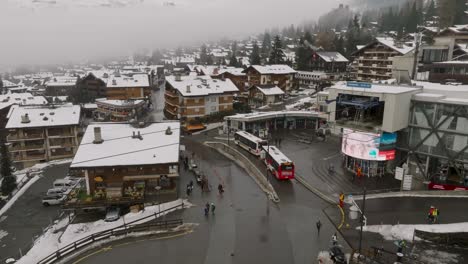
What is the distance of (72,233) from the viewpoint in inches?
1123

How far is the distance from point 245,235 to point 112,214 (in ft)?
38.8

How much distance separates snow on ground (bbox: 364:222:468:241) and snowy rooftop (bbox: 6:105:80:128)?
45.8 m

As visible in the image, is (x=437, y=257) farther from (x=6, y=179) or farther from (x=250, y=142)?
(x=6, y=179)

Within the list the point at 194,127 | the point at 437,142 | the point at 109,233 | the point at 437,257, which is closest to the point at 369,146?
the point at 437,142

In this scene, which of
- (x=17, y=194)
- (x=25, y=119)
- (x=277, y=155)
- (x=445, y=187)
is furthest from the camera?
(x=25, y=119)

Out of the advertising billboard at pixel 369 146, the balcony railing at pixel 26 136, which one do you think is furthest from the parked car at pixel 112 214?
the balcony railing at pixel 26 136

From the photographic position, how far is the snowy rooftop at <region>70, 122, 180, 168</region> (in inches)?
1300

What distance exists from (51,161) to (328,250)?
4599cm

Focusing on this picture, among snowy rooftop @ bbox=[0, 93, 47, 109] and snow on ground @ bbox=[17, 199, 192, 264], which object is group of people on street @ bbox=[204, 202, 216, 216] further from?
snowy rooftop @ bbox=[0, 93, 47, 109]

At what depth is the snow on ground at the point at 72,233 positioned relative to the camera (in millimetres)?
26438

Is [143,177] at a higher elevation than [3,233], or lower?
higher

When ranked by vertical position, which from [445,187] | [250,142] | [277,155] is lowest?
[445,187]

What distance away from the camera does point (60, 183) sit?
41812 millimetres

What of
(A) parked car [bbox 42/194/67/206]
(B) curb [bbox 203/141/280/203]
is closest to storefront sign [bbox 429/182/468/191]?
(B) curb [bbox 203/141/280/203]
